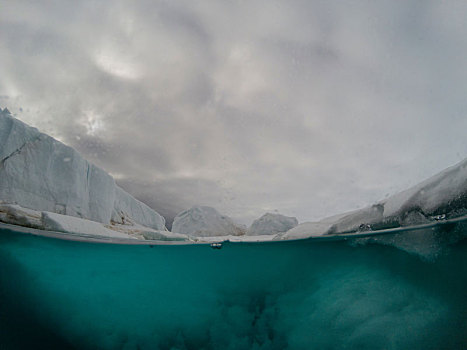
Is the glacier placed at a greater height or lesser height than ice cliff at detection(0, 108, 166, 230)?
lesser

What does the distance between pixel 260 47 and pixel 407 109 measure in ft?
10.6

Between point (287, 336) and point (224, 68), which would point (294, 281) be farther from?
point (224, 68)

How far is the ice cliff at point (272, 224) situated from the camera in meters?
7.15

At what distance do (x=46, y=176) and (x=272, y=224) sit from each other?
8.15 metres

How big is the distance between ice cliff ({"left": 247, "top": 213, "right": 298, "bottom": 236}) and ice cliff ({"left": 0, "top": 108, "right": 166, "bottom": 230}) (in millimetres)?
5090

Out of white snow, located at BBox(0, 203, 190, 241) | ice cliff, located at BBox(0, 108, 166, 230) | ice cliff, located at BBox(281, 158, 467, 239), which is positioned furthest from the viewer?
white snow, located at BBox(0, 203, 190, 241)

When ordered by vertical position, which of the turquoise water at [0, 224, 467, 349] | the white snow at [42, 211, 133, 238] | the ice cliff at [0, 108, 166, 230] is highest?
the ice cliff at [0, 108, 166, 230]

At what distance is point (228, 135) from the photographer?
562 centimetres

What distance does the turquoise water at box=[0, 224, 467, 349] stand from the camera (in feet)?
16.8

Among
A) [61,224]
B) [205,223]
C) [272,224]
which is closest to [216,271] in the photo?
[205,223]

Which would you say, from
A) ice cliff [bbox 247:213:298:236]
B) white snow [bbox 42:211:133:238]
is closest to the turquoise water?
white snow [bbox 42:211:133:238]

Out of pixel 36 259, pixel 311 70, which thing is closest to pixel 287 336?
pixel 311 70

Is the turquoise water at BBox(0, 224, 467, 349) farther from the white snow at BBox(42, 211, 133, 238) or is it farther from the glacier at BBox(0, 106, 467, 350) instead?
the white snow at BBox(42, 211, 133, 238)

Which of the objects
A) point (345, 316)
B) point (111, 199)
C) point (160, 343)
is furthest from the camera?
point (111, 199)
